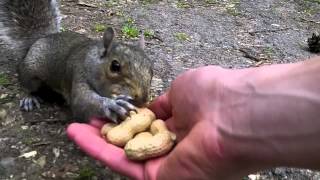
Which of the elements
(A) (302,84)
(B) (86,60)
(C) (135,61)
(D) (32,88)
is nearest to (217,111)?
(A) (302,84)

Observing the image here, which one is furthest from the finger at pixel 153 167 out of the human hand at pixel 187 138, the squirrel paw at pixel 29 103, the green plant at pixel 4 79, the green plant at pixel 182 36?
the green plant at pixel 182 36

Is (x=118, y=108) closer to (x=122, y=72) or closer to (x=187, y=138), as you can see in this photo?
(x=122, y=72)

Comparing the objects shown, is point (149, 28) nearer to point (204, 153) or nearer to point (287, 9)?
point (287, 9)

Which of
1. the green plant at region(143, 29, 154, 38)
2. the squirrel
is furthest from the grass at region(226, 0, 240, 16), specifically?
the squirrel

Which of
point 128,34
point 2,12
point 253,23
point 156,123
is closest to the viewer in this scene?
point 156,123

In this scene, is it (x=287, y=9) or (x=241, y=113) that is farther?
(x=287, y=9)

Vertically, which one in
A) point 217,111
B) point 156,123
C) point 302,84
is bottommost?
point 156,123

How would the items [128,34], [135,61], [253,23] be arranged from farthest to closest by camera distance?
[253,23] → [128,34] → [135,61]
